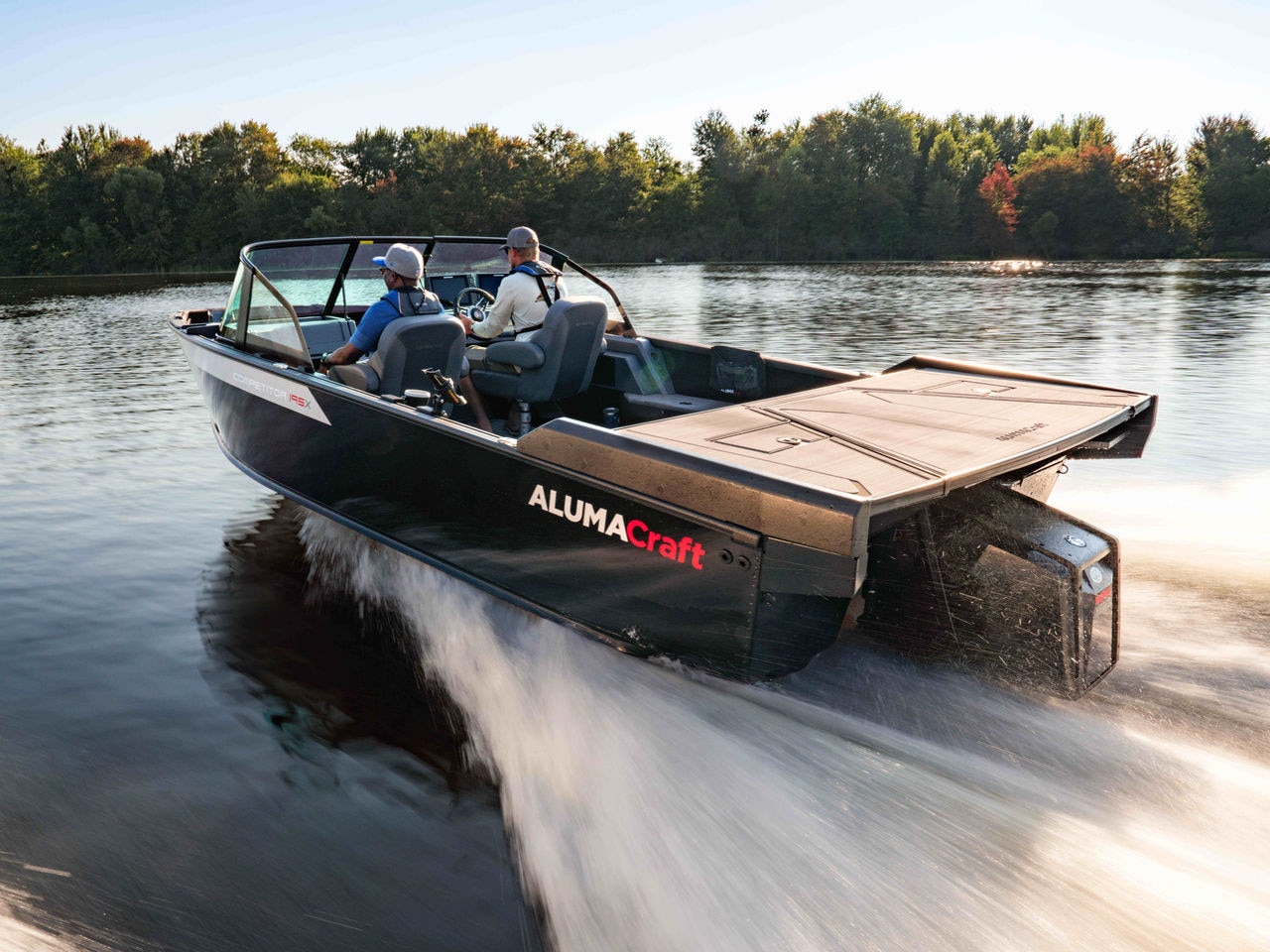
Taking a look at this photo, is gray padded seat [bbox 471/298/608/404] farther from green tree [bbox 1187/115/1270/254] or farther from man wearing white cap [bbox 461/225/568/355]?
green tree [bbox 1187/115/1270/254]

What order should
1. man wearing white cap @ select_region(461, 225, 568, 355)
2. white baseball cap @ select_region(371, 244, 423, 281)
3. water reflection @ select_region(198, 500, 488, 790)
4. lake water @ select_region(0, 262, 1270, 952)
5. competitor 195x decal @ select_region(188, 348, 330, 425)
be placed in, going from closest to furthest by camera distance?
lake water @ select_region(0, 262, 1270, 952) < water reflection @ select_region(198, 500, 488, 790) < competitor 195x decal @ select_region(188, 348, 330, 425) < white baseball cap @ select_region(371, 244, 423, 281) < man wearing white cap @ select_region(461, 225, 568, 355)

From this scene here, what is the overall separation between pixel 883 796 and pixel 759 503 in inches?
39.0

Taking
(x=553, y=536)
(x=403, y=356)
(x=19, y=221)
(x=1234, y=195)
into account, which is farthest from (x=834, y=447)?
(x=19, y=221)

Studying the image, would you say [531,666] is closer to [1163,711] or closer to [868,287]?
[1163,711]

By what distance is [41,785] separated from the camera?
11.2 ft

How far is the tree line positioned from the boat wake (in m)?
60.2

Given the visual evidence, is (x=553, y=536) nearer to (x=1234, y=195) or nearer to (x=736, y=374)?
(x=736, y=374)

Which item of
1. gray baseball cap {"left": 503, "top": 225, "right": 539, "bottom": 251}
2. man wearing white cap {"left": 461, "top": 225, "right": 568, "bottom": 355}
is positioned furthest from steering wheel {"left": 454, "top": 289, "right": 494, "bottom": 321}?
gray baseball cap {"left": 503, "top": 225, "right": 539, "bottom": 251}

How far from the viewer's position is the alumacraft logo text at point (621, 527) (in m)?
2.96

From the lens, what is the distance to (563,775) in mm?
3232

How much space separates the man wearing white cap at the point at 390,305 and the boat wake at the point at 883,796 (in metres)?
1.68

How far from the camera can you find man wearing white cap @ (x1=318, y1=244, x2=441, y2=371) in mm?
4750

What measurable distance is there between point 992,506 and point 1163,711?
2.94 feet

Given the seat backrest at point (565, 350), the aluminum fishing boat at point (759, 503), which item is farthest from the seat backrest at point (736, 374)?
the seat backrest at point (565, 350)
